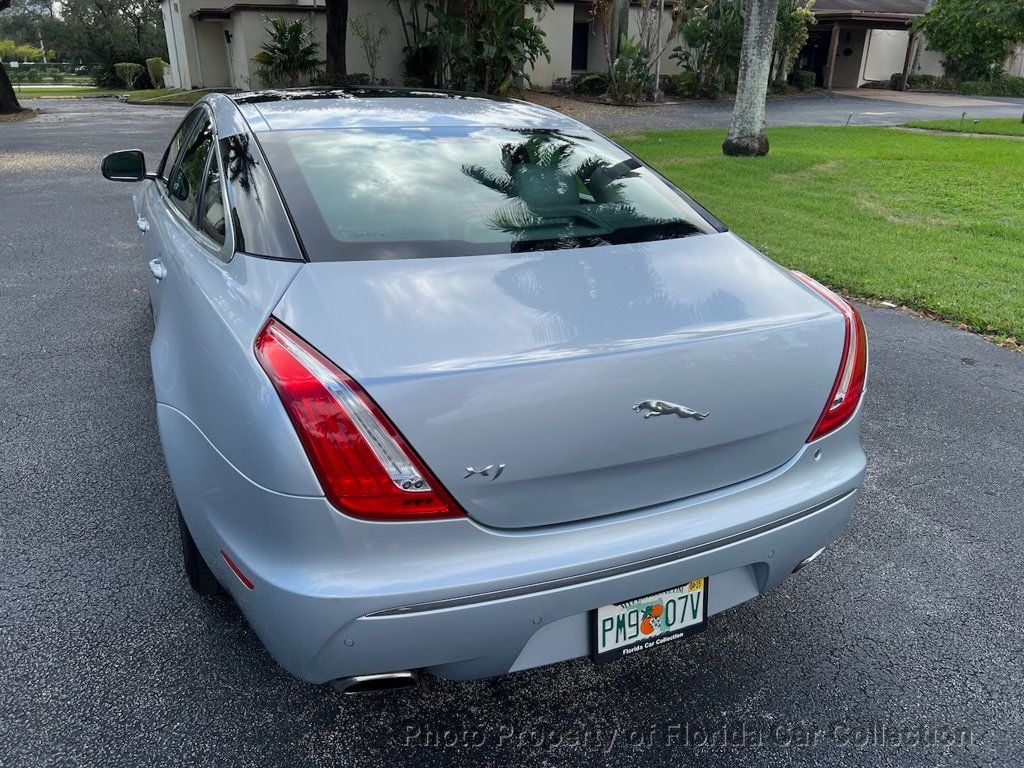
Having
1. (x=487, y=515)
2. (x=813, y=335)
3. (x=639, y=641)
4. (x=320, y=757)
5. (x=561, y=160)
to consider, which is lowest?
(x=320, y=757)

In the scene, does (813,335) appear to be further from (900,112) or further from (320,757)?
(900,112)

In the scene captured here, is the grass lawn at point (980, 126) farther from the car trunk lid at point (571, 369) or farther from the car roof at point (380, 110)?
the car trunk lid at point (571, 369)

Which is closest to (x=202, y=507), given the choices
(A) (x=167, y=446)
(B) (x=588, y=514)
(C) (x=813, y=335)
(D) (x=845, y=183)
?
(A) (x=167, y=446)

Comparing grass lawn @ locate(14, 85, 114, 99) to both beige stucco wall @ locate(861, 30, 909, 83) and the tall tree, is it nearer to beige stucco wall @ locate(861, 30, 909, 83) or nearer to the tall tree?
the tall tree

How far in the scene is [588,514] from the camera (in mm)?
1858

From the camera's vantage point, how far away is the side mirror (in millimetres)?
3936

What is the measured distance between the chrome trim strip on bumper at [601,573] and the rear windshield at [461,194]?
0.93 meters

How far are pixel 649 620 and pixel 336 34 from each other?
20576mm

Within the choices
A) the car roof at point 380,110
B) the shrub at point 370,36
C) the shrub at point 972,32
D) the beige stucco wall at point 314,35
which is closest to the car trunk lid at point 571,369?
the car roof at point 380,110

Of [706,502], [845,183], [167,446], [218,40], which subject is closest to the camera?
[706,502]

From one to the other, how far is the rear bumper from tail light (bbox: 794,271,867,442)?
0.84 feet

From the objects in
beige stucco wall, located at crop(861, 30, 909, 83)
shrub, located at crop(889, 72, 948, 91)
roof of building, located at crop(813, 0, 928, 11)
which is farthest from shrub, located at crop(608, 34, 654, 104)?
shrub, located at crop(889, 72, 948, 91)

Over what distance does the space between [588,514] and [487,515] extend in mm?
257

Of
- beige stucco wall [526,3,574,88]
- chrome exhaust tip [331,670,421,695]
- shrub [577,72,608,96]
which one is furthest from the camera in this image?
beige stucco wall [526,3,574,88]
